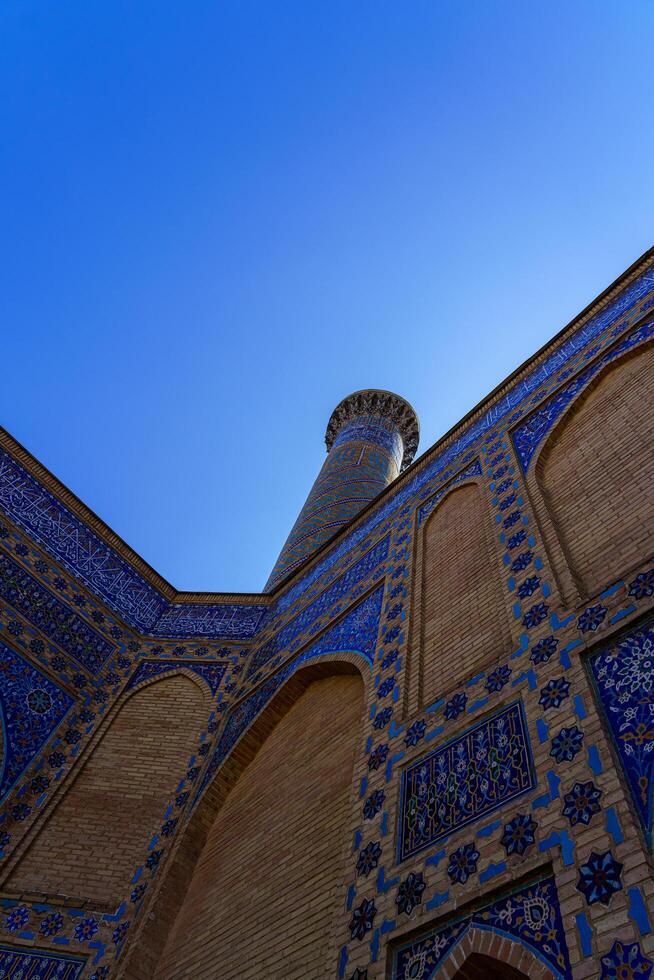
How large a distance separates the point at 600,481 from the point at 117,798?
3.58m

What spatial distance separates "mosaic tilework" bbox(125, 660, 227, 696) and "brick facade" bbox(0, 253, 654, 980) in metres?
0.03

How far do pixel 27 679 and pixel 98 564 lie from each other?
1487mm

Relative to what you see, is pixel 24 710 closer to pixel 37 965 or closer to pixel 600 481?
pixel 37 965

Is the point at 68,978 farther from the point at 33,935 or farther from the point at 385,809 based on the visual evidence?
the point at 385,809

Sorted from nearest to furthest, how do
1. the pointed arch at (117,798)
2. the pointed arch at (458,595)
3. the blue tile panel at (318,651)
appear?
the pointed arch at (458,595) < the pointed arch at (117,798) < the blue tile panel at (318,651)

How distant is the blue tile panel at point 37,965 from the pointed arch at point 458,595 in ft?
7.61

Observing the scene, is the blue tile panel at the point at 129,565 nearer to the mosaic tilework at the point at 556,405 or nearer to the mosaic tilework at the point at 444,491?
the mosaic tilework at the point at 444,491

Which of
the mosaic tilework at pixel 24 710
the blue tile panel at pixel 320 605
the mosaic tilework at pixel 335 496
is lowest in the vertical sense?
the mosaic tilework at pixel 24 710

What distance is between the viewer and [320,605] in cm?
583

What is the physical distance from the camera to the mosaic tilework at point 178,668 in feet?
20.1

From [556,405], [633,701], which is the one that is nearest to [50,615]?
[556,405]

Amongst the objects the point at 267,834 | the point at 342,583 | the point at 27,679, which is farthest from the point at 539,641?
the point at 27,679

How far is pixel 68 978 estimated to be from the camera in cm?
385

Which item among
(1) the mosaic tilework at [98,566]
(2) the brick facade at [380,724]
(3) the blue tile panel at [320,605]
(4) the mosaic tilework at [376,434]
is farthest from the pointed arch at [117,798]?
(4) the mosaic tilework at [376,434]
